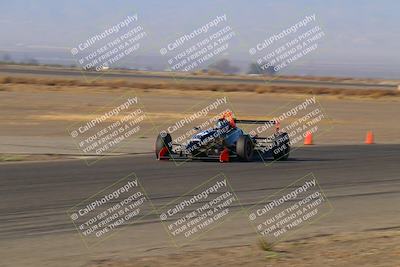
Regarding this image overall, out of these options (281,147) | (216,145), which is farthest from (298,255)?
(281,147)

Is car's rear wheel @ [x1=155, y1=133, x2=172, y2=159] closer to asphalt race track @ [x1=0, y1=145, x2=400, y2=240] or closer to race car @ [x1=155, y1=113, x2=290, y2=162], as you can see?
race car @ [x1=155, y1=113, x2=290, y2=162]

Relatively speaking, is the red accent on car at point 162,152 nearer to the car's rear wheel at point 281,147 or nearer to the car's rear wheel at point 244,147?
the car's rear wheel at point 244,147

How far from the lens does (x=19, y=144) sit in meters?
24.6

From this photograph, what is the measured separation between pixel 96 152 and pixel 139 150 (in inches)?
63.0

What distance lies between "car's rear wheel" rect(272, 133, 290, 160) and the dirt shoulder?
10.3 meters

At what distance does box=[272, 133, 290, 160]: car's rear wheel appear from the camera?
68.8 ft

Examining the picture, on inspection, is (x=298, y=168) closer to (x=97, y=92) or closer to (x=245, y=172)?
(x=245, y=172)

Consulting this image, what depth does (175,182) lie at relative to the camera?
1620 cm

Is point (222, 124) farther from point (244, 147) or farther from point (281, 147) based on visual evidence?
point (281, 147)

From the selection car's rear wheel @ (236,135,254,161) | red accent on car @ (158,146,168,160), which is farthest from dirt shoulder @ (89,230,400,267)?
red accent on car @ (158,146,168,160)

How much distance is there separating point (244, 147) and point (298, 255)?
34.8ft

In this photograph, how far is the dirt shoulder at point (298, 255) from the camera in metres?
8.97

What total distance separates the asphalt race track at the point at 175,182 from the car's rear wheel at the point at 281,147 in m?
0.35

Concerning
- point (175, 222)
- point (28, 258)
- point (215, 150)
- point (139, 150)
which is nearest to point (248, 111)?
point (139, 150)
